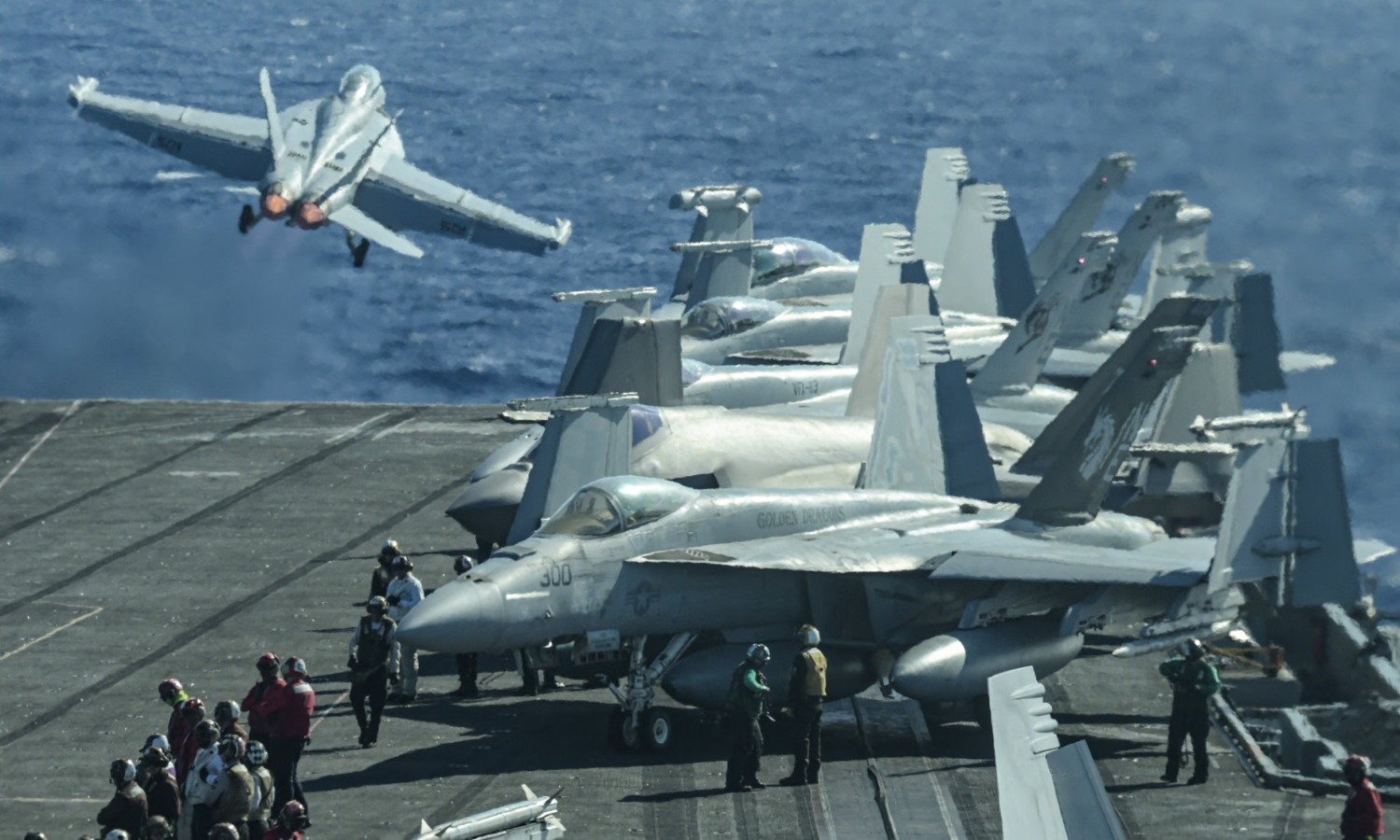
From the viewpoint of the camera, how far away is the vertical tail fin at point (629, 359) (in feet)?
86.1

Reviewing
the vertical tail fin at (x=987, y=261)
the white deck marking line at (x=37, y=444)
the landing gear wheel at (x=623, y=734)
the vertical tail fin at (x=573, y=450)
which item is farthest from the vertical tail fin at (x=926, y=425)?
the white deck marking line at (x=37, y=444)

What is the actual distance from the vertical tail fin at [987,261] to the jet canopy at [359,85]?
51.1 feet

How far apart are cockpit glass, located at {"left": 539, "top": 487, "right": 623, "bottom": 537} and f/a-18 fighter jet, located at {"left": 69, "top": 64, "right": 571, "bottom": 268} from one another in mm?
22898

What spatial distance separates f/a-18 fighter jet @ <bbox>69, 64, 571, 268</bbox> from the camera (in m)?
42.2

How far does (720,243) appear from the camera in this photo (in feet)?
127

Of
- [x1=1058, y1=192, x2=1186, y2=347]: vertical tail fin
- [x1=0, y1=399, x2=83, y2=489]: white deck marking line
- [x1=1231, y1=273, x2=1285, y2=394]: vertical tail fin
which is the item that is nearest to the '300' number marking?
[x1=1058, y1=192, x2=1186, y2=347]: vertical tail fin

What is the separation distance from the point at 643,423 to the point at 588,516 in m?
4.95

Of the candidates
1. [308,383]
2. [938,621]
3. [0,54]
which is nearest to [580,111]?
[0,54]

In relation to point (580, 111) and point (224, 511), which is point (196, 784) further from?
point (580, 111)

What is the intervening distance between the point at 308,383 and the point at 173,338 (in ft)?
38.5

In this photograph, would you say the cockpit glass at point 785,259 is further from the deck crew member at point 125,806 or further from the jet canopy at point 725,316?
the deck crew member at point 125,806

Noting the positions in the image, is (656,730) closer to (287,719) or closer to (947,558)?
(947,558)

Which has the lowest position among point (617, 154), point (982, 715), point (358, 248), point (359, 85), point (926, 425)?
point (982, 715)

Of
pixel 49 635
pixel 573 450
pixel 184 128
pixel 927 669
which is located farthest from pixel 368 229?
pixel 927 669
